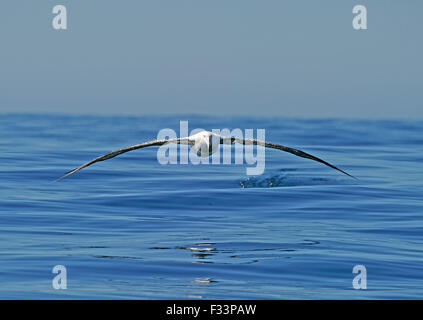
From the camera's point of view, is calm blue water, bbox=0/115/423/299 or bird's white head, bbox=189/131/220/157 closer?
calm blue water, bbox=0/115/423/299

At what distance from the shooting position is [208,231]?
72.6ft

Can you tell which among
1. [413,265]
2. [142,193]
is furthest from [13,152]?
[413,265]

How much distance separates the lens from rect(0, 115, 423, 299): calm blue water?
53.3 ft

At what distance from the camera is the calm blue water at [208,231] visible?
16250mm

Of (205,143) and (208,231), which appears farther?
(208,231)

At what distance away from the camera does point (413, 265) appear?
715 inches

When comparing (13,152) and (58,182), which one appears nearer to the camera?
(58,182)

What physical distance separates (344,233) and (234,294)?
738 cm

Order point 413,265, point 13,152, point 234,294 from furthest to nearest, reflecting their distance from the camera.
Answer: point 13,152 → point 413,265 → point 234,294

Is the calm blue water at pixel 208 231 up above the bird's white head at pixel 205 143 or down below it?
below

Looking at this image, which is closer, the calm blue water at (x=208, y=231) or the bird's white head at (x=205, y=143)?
the calm blue water at (x=208, y=231)

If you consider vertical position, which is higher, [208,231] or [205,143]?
[205,143]

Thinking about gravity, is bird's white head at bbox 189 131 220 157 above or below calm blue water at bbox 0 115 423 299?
above

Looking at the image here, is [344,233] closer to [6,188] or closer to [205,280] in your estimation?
[205,280]
